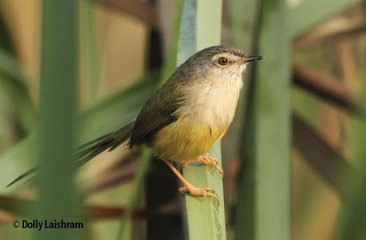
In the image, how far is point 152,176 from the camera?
115 inches

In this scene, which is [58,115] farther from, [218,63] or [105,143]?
[218,63]

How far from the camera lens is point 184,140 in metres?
2.25

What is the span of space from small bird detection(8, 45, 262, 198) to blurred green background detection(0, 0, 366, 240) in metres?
0.07

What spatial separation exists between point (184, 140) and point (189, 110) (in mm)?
114

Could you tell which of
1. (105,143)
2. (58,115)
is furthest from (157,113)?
(58,115)

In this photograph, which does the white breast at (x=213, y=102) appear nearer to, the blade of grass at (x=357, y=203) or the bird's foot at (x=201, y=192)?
the bird's foot at (x=201, y=192)

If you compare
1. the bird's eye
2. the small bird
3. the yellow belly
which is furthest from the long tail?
the bird's eye

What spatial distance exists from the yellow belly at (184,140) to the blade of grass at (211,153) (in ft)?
0.15

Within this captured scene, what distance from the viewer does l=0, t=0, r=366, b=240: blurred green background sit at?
6.20ft

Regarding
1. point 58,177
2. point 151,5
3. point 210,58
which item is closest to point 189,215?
point 58,177

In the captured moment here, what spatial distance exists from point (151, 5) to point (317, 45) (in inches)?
30.7

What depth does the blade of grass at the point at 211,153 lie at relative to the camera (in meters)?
1.44

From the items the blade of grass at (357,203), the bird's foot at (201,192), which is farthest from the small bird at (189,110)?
the blade of grass at (357,203)

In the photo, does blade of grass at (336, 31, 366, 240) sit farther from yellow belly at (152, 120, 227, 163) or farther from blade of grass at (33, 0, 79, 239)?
blade of grass at (33, 0, 79, 239)
